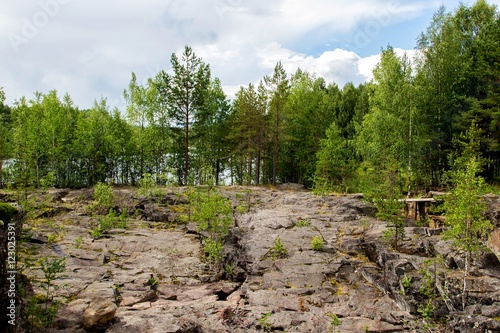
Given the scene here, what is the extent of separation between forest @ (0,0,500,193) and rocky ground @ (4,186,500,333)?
20.0 ft

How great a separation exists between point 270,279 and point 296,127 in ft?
93.3

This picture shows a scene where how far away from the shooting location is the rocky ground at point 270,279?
772 centimetres

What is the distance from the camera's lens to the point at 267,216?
1705 cm

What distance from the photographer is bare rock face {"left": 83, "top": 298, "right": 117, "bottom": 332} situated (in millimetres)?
7145

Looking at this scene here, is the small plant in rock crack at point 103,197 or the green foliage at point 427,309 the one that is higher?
the small plant in rock crack at point 103,197

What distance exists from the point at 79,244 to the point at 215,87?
30666mm

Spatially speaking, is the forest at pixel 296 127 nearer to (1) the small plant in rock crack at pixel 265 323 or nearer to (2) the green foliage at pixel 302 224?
(2) the green foliage at pixel 302 224

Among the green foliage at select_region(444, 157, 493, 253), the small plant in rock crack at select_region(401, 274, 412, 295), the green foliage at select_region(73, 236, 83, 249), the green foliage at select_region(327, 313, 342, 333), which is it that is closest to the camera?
the green foliage at select_region(327, 313, 342, 333)

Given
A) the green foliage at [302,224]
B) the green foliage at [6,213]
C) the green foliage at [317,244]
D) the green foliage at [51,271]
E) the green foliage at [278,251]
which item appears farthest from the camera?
the green foliage at [302,224]

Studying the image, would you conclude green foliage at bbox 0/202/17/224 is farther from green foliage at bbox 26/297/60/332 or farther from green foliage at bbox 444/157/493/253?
green foliage at bbox 444/157/493/253

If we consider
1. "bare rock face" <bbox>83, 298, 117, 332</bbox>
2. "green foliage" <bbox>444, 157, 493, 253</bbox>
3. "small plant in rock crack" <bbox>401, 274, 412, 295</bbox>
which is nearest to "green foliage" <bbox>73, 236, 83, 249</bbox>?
"bare rock face" <bbox>83, 298, 117, 332</bbox>

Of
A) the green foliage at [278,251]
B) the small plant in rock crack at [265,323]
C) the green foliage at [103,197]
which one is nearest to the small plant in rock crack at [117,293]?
the small plant in rock crack at [265,323]

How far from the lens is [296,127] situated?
1475 inches

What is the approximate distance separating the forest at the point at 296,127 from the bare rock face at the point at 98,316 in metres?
12.0
